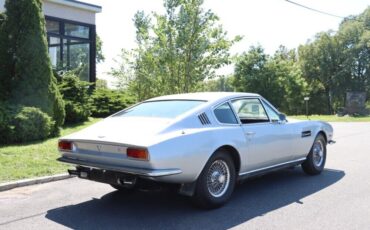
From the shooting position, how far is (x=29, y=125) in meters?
10.3

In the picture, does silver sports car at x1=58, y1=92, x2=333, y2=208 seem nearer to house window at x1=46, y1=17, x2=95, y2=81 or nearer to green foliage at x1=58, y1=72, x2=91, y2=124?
green foliage at x1=58, y1=72, x2=91, y2=124

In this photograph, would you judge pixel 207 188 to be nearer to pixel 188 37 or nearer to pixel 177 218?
pixel 177 218

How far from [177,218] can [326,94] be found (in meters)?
65.4

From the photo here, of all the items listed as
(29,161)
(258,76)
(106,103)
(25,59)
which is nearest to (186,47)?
(106,103)

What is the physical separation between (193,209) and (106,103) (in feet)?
40.6

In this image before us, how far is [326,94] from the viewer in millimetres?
66812

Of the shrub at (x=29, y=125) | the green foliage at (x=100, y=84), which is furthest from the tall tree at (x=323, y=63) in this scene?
the shrub at (x=29, y=125)

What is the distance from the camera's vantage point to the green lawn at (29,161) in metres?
7.39

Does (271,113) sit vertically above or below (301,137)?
above

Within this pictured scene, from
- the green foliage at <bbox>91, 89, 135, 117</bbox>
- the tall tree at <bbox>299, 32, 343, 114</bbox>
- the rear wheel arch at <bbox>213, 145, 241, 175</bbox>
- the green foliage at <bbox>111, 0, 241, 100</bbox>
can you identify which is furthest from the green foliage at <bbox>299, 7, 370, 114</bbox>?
the rear wheel arch at <bbox>213, 145, 241, 175</bbox>

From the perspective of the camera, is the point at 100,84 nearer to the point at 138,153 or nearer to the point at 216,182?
the point at 216,182

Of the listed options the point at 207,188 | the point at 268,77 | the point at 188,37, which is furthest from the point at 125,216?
the point at 268,77

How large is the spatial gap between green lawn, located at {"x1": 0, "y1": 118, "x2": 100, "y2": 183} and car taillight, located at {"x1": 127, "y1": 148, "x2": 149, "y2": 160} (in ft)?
9.74

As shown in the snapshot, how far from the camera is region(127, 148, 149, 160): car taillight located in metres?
4.86
